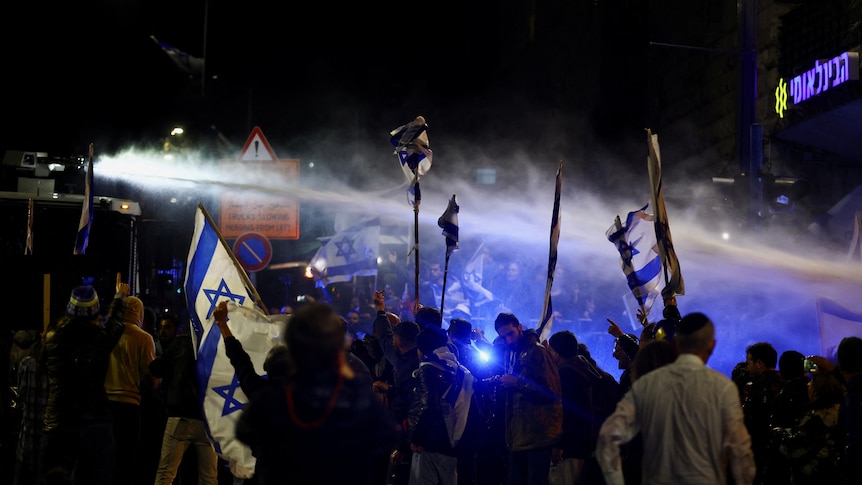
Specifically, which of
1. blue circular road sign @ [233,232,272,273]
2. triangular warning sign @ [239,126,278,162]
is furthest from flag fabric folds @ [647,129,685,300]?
blue circular road sign @ [233,232,272,273]

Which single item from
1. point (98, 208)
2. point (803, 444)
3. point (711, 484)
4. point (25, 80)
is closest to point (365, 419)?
point (711, 484)

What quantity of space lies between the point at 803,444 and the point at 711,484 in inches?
94.6

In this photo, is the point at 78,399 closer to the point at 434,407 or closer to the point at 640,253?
the point at 434,407

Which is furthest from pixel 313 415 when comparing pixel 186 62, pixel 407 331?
pixel 186 62

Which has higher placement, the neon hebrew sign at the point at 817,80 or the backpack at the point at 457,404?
the neon hebrew sign at the point at 817,80

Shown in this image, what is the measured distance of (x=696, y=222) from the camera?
17406mm

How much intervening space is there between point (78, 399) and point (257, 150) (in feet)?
18.0

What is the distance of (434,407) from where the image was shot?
686 cm

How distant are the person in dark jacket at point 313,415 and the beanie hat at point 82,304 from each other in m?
3.63

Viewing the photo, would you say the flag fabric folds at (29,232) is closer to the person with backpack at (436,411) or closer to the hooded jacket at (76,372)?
the hooded jacket at (76,372)

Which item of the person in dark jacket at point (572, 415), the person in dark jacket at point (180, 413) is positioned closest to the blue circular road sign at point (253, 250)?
the person in dark jacket at point (180, 413)

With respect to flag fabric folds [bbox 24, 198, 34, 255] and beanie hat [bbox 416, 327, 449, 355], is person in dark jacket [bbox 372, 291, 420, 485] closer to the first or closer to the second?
beanie hat [bbox 416, 327, 449, 355]

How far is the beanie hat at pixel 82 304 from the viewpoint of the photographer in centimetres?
689

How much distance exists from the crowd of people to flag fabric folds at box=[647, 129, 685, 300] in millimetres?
406
